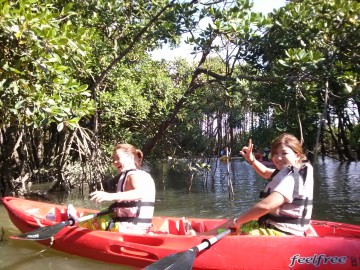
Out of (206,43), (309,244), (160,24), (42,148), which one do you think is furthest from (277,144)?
(42,148)

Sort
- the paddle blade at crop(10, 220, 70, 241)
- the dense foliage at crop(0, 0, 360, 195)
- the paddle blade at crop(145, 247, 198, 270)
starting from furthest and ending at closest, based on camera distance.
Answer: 1. the dense foliage at crop(0, 0, 360, 195)
2. the paddle blade at crop(10, 220, 70, 241)
3. the paddle blade at crop(145, 247, 198, 270)

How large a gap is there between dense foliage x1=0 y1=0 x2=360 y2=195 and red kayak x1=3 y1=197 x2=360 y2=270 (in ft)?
5.23

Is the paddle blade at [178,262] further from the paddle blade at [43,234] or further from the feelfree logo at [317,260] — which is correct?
the paddle blade at [43,234]

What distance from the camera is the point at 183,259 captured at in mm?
3457

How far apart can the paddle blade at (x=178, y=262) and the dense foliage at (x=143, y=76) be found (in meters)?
2.70

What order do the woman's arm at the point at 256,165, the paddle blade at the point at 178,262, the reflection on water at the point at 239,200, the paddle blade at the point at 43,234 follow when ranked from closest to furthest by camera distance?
the paddle blade at the point at 178,262
the woman's arm at the point at 256,165
the paddle blade at the point at 43,234
the reflection on water at the point at 239,200

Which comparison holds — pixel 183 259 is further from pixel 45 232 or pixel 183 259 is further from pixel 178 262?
pixel 45 232

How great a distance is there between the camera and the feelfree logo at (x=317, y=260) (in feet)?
11.3

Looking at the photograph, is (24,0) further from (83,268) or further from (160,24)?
(160,24)

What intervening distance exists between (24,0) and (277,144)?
11.5 feet

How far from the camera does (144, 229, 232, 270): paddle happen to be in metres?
3.40

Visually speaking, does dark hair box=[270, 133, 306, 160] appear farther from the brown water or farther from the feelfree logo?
the brown water

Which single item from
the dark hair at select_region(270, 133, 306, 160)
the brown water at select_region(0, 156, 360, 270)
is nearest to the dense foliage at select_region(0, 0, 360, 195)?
the brown water at select_region(0, 156, 360, 270)

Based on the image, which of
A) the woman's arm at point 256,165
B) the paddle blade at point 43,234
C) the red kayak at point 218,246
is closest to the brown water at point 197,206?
the red kayak at point 218,246
